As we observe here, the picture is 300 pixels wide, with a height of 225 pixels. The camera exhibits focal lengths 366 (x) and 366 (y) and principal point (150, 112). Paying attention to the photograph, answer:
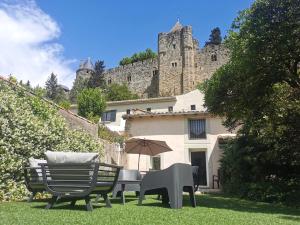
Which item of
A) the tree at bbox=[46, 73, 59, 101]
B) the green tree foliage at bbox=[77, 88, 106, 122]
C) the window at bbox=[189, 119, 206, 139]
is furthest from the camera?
the tree at bbox=[46, 73, 59, 101]

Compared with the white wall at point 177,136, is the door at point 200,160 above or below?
below

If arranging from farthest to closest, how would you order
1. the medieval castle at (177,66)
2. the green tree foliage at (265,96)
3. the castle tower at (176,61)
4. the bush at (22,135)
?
the castle tower at (176,61) → the medieval castle at (177,66) → the green tree foliage at (265,96) → the bush at (22,135)

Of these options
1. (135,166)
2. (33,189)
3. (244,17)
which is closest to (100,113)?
(135,166)

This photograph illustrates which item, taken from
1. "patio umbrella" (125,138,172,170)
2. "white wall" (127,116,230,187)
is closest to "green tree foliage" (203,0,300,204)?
"patio umbrella" (125,138,172,170)

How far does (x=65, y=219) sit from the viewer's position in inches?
169

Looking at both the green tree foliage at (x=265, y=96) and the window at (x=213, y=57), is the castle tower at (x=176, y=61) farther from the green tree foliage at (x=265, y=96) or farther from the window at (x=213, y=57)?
the green tree foliage at (x=265, y=96)

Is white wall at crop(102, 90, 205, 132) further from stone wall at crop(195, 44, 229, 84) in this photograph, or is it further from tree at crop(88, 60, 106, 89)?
tree at crop(88, 60, 106, 89)

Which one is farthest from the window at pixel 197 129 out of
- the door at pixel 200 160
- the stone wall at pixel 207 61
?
the stone wall at pixel 207 61

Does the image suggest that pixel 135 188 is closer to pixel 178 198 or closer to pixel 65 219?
pixel 178 198

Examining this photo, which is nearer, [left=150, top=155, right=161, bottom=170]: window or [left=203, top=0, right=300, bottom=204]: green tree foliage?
[left=203, top=0, right=300, bottom=204]: green tree foliage

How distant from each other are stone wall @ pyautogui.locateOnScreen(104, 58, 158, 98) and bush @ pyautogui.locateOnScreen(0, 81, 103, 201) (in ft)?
159

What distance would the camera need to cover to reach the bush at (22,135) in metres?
7.50

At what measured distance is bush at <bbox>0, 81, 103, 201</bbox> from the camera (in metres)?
7.50

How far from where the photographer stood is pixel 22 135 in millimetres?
8359
